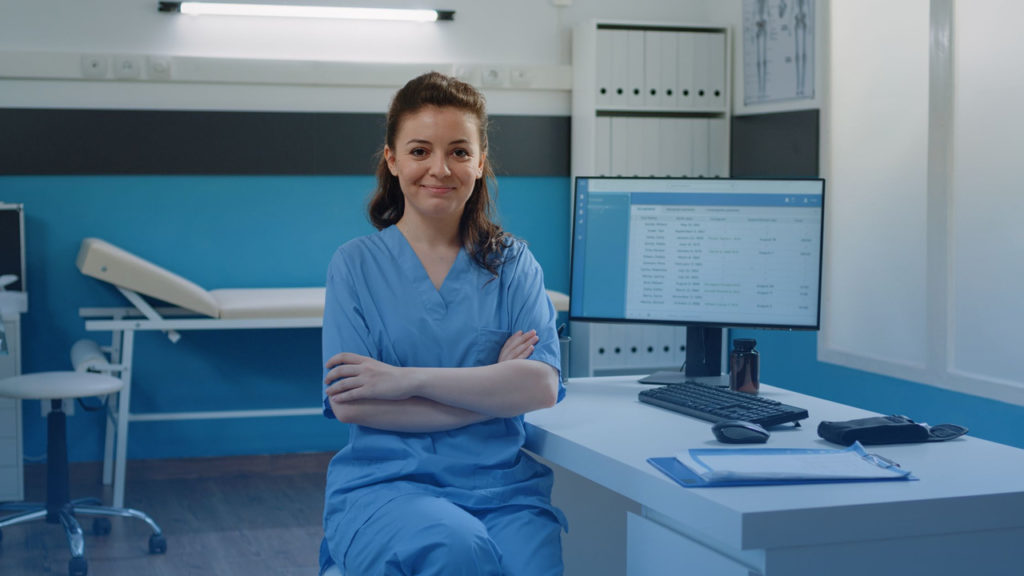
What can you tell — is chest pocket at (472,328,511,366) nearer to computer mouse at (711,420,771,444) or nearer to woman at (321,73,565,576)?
woman at (321,73,565,576)

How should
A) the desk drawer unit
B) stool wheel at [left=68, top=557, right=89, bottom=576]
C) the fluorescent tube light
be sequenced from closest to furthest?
the desk drawer unit
stool wheel at [left=68, top=557, right=89, bottom=576]
the fluorescent tube light

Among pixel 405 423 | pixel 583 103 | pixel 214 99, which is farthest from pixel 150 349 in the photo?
pixel 405 423

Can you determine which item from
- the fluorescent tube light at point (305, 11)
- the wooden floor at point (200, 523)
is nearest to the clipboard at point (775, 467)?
the wooden floor at point (200, 523)

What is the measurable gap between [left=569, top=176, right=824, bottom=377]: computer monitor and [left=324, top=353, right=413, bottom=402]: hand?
0.61m

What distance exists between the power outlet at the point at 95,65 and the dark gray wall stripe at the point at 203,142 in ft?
0.43

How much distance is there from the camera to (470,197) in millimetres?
1765

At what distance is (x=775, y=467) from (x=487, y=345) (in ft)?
1.77

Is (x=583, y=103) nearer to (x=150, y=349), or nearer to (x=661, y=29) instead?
(x=661, y=29)

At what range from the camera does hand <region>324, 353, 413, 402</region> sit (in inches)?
58.7

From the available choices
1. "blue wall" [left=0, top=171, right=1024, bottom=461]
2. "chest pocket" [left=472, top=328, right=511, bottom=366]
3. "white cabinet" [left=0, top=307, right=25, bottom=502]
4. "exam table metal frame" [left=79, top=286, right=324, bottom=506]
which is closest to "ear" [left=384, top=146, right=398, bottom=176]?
"chest pocket" [left=472, top=328, right=511, bottom=366]

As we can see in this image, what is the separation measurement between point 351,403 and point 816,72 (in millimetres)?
2539

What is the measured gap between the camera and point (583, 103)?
3961 mm

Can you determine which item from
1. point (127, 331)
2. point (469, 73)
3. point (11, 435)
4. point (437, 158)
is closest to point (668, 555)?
point (437, 158)

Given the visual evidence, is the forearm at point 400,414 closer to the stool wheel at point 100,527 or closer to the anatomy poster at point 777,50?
the stool wheel at point 100,527
